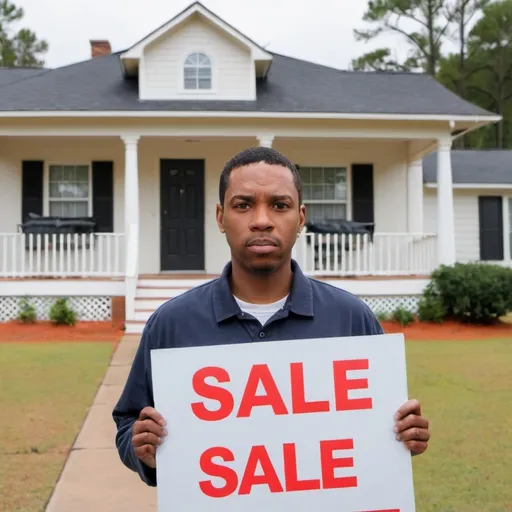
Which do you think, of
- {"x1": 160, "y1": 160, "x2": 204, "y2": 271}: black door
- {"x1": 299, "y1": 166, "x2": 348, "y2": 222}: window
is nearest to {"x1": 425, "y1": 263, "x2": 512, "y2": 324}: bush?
{"x1": 299, "y1": 166, "x2": 348, "y2": 222}: window

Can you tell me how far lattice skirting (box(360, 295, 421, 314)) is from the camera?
12.5m

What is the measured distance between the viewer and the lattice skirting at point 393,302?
12.5m

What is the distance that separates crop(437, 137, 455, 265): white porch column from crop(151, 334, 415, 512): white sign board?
1111cm

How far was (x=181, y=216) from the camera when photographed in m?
13.8

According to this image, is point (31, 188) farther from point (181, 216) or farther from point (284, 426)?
point (284, 426)

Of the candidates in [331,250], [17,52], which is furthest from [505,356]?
[17,52]

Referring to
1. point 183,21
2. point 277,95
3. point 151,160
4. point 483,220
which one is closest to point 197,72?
point 183,21

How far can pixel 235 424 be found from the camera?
1.97 meters

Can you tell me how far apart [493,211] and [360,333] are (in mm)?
15659

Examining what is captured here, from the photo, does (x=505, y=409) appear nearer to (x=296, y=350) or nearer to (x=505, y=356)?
(x=505, y=356)

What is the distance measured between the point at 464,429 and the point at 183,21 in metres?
10.2

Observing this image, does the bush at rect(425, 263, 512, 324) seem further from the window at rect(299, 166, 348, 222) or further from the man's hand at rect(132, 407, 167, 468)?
the man's hand at rect(132, 407, 167, 468)

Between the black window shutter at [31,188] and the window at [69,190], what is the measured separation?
242mm

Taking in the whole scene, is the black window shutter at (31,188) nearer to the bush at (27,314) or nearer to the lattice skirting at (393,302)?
the bush at (27,314)
